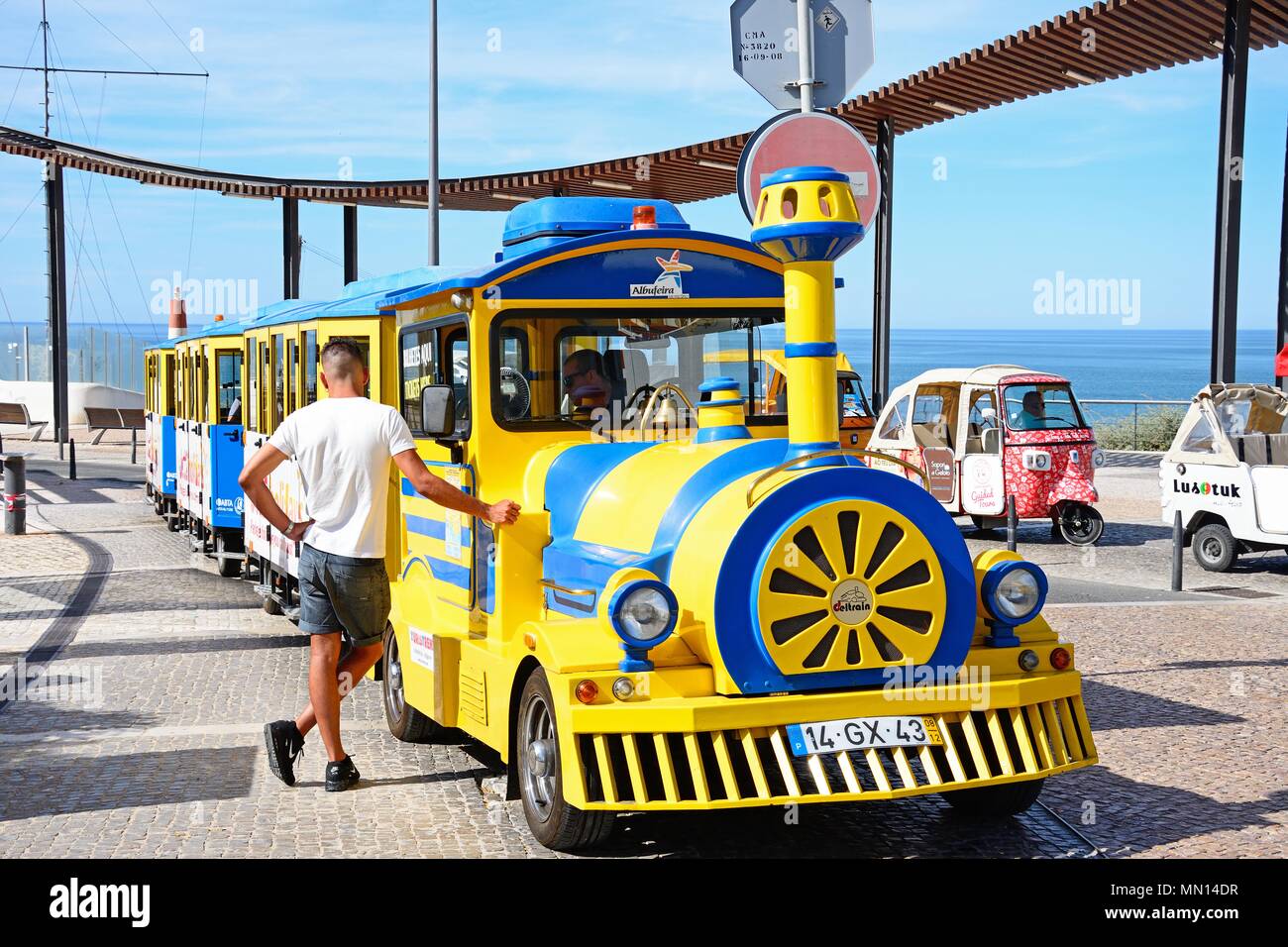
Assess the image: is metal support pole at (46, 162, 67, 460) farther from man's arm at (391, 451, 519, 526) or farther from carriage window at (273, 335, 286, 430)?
man's arm at (391, 451, 519, 526)

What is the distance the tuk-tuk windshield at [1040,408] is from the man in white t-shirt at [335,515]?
488 inches

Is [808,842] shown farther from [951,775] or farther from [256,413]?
[256,413]

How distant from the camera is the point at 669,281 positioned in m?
6.98

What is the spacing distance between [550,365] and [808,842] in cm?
238

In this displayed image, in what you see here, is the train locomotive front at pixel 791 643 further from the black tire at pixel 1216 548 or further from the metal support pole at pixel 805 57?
the black tire at pixel 1216 548

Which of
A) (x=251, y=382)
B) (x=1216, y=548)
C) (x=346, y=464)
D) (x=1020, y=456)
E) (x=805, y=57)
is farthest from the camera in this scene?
(x=1020, y=456)

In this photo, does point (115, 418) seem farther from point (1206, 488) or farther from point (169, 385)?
point (1206, 488)

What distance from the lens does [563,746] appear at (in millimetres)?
5262

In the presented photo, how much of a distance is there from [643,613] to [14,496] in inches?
579

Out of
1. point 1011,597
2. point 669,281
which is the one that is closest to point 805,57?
point 669,281

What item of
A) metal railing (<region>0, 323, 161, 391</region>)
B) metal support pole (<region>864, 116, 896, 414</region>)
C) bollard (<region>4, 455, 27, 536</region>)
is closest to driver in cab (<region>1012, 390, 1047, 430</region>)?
metal support pole (<region>864, 116, 896, 414</region>)

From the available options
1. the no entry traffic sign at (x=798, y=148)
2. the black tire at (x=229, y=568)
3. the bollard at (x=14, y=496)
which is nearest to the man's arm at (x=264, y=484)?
the no entry traffic sign at (x=798, y=148)

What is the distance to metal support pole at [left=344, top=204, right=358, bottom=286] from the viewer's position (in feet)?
109
